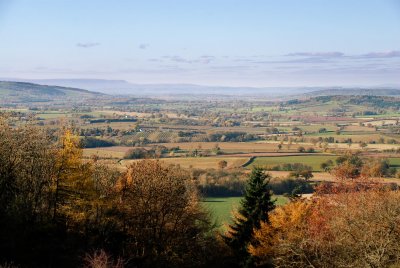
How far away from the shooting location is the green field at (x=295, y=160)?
68750 millimetres

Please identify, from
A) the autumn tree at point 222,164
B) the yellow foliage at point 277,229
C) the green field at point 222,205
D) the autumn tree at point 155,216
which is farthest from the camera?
the autumn tree at point 222,164

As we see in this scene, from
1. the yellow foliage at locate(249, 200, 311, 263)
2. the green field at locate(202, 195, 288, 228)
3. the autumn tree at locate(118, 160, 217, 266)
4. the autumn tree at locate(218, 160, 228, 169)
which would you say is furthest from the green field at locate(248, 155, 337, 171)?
the autumn tree at locate(118, 160, 217, 266)

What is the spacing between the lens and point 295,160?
237ft

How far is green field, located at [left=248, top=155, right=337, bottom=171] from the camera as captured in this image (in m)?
68.8

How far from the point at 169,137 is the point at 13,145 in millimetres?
75151

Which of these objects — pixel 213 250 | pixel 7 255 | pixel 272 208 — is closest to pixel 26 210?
pixel 7 255

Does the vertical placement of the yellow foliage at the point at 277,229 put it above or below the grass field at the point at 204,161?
above

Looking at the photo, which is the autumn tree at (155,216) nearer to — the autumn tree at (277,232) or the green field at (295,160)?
the autumn tree at (277,232)

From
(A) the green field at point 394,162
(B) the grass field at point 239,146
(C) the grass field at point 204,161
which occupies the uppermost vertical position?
(A) the green field at point 394,162

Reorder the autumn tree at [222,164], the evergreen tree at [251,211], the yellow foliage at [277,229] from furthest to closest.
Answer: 1. the autumn tree at [222,164]
2. the evergreen tree at [251,211]
3. the yellow foliage at [277,229]

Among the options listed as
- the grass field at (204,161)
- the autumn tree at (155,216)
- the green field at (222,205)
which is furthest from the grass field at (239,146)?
the autumn tree at (155,216)

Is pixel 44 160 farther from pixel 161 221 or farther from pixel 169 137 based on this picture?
pixel 169 137

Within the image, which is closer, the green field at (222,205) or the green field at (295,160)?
the green field at (222,205)

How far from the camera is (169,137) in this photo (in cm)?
9988
